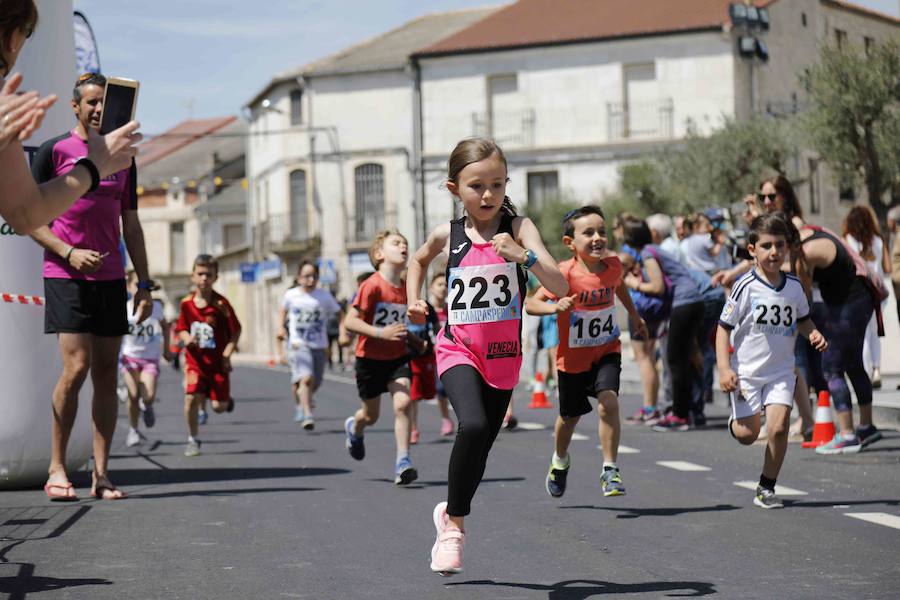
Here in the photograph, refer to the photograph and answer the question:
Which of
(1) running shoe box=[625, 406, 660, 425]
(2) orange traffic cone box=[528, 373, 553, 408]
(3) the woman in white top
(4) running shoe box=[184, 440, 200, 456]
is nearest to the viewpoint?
(4) running shoe box=[184, 440, 200, 456]

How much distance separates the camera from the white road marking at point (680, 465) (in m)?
10.8

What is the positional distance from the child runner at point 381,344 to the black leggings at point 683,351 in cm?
396

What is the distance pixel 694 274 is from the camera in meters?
15.2

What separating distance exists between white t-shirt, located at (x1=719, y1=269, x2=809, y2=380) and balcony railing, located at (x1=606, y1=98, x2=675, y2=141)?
→ 45406 mm

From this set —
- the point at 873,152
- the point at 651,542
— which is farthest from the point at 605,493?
the point at 873,152

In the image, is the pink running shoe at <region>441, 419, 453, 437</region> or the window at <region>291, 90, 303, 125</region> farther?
the window at <region>291, 90, 303, 125</region>

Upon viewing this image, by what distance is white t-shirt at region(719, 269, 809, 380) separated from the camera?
875cm

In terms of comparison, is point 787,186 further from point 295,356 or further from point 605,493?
point 295,356

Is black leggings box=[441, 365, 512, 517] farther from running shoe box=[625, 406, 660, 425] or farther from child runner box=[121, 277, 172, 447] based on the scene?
child runner box=[121, 277, 172, 447]

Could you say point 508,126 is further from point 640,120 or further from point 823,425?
point 823,425

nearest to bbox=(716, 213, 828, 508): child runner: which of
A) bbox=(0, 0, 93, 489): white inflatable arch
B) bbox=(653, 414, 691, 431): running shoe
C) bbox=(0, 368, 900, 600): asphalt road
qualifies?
bbox=(0, 368, 900, 600): asphalt road

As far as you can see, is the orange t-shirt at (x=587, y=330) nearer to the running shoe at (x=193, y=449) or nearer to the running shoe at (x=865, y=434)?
the running shoe at (x=865, y=434)

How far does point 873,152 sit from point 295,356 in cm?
2111

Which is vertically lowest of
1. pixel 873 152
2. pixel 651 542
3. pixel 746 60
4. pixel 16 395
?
pixel 651 542
